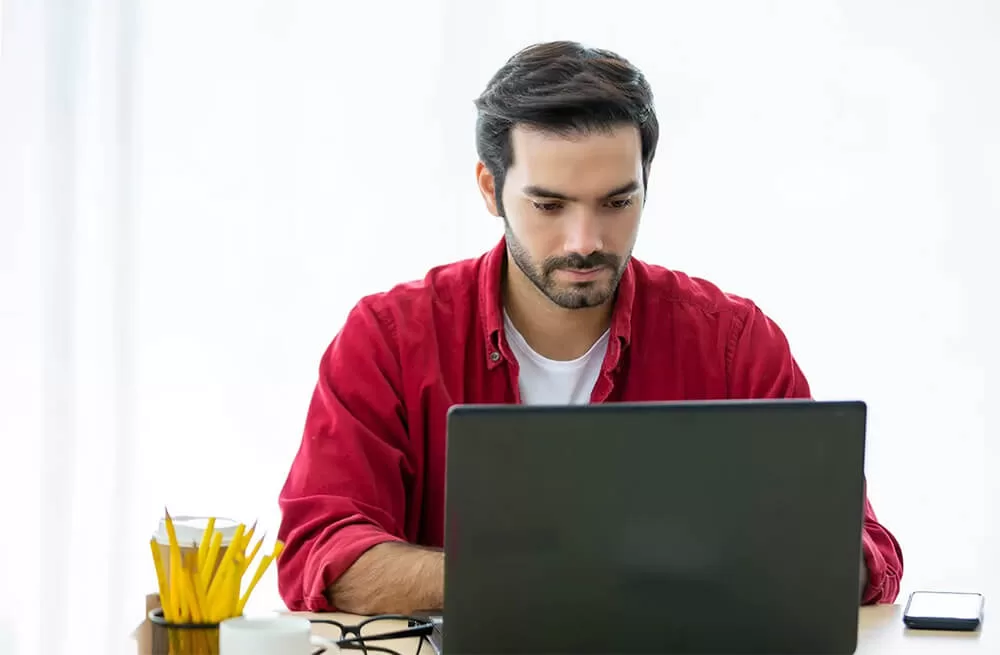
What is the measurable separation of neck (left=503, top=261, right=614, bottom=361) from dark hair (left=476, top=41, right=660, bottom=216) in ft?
0.41

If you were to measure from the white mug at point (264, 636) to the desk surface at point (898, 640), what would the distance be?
0.25m

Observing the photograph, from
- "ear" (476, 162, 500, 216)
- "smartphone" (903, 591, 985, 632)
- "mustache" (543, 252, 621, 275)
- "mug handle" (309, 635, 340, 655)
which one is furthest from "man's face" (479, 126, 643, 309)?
"mug handle" (309, 635, 340, 655)

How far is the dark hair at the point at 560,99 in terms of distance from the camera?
1880mm

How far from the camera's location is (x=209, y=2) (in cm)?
287

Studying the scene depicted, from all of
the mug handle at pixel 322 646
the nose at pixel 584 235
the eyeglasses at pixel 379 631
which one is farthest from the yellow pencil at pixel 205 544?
the nose at pixel 584 235

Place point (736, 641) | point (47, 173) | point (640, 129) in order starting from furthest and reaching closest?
point (47, 173), point (640, 129), point (736, 641)

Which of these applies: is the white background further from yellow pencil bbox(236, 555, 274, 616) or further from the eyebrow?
yellow pencil bbox(236, 555, 274, 616)

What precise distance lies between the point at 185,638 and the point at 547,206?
2.82 ft

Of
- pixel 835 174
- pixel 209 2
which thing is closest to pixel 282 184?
pixel 209 2

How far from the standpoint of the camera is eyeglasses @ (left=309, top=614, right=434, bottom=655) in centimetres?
146

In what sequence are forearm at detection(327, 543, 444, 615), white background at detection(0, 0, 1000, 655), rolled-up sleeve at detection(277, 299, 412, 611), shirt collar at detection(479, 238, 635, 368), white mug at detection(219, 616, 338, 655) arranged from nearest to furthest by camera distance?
white mug at detection(219, 616, 338, 655), forearm at detection(327, 543, 444, 615), rolled-up sleeve at detection(277, 299, 412, 611), shirt collar at detection(479, 238, 635, 368), white background at detection(0, 0, 1000, 655)

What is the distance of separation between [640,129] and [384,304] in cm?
45

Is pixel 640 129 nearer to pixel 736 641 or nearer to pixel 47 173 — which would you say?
pixel 736 641

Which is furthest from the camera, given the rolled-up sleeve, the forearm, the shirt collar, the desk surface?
the shirt collar
